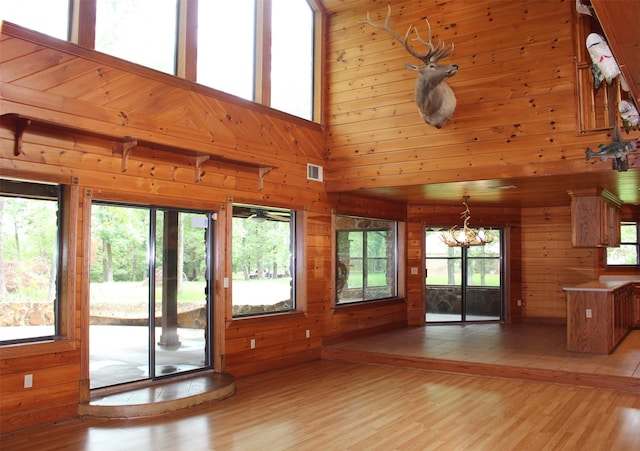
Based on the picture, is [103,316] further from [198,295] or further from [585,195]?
[585,195]

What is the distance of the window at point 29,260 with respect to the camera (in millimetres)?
4793

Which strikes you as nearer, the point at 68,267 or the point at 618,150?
the point at 68,267

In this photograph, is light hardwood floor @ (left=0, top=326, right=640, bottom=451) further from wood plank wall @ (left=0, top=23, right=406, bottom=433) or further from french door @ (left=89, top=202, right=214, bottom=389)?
french door @ (left=89, top=202, right=214, bottom=389)

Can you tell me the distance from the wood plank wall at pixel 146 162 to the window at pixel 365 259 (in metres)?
0.47

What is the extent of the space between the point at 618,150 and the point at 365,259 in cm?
456

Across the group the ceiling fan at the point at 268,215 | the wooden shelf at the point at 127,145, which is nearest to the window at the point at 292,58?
the wooden shelf at the point at 127,145

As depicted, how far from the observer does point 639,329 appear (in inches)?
388

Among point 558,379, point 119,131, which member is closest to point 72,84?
point 119,131

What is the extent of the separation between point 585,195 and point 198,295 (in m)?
5.42

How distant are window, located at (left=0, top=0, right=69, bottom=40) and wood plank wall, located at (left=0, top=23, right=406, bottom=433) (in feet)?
0.55

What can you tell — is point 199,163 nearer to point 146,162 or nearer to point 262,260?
point 146,162

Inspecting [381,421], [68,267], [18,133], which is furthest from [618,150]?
[18,133]

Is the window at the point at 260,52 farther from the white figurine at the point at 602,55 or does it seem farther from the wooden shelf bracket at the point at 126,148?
the white figurine at the point at 602,55

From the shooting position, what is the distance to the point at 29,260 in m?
4.96
